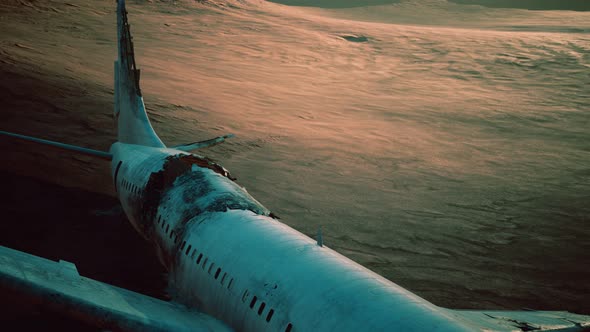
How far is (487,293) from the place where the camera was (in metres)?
20.2

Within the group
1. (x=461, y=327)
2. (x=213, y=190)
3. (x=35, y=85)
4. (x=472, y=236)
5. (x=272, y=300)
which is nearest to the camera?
(x=461, y=327)

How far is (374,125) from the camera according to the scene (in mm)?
46281

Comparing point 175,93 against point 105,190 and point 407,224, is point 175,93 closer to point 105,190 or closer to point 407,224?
point 105,190

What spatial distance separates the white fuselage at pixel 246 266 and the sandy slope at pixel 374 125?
283 inches

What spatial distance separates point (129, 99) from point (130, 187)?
20.6 ft

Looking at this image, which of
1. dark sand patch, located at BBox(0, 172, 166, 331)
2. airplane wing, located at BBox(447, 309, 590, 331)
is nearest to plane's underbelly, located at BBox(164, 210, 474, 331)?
airplane wing, located at BBox(447, 309, 590, 331)

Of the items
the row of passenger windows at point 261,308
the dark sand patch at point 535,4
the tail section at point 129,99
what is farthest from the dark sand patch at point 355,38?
the row of passenger windows at point 261,308

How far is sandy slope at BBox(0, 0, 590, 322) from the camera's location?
78.4 ft

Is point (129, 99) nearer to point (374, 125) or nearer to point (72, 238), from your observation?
point (72, 238)

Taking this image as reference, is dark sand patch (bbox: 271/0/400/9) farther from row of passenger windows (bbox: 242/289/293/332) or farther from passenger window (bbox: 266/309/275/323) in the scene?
passenger window (bbox: 266/309/275/323)

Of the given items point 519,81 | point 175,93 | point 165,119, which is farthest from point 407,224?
point 519,81

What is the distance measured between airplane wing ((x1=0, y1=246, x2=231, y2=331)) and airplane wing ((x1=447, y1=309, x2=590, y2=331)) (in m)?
6.04

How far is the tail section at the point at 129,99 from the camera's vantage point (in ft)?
81.2

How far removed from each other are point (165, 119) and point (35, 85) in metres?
9.39
